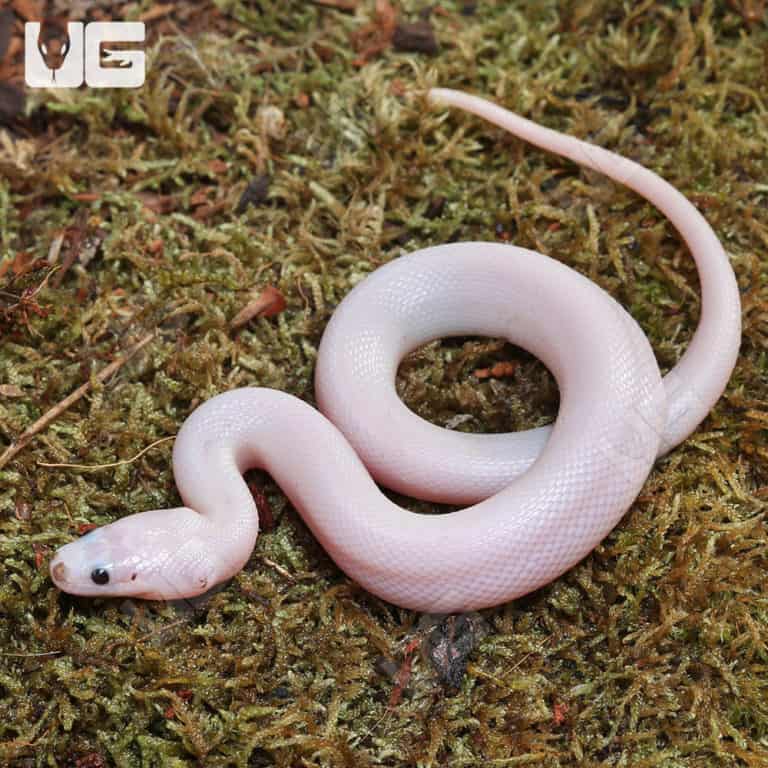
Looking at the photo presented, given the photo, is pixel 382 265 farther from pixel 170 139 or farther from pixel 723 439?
pixel 723 439

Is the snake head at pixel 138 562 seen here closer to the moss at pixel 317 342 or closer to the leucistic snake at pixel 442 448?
the leucistic snake at pixel 442 448

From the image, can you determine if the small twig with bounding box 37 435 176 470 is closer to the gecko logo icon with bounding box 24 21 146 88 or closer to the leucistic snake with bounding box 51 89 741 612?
the leucistic snake with bounding box 51 89 741 612

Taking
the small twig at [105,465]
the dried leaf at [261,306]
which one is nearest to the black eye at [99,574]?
the small twig at [105,465]

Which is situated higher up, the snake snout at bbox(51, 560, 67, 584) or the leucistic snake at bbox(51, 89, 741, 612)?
the leucistic snake at bbox(51, 89, 741, 612)

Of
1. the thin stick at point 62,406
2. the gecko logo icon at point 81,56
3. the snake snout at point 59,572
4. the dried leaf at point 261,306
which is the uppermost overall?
the gecko logo icon at point 81,56

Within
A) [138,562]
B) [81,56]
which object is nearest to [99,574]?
[138,562]

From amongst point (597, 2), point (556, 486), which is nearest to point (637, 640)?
point (556, 486)

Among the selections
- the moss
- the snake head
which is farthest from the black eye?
the moss

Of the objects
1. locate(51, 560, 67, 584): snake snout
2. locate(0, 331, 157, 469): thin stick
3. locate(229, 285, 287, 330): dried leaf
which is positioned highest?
locate(229, 285, 287, 330): dried leaf
